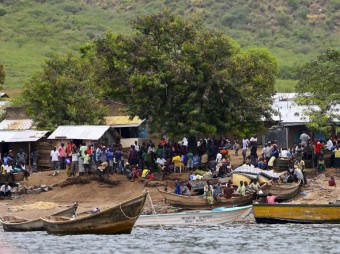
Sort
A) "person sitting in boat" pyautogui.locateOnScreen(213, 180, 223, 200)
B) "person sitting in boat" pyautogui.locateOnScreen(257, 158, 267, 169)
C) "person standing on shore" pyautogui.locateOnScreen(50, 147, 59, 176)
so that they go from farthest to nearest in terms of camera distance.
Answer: "person standing on shore" pyautogui.locateOnScreen(50, 147, 59, 176)
"person sitting in boat" pyautogui.locateOnScreen(257, 158, 267, 169)
"person sitting in boat" pyautogui.locateOnScreen(213, 180, 223, 200)

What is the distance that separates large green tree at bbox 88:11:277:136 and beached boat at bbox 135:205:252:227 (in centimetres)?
975

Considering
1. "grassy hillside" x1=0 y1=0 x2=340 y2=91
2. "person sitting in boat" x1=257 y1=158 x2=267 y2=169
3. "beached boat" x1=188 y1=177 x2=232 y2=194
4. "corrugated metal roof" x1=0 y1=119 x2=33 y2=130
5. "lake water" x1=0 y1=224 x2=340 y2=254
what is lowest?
"lake water" x1=0 y1=224 x2=340 y2=254

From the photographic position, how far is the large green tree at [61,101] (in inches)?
2418

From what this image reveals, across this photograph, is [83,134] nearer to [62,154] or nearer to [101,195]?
[62,154]

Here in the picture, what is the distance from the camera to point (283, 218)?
41.8 meters

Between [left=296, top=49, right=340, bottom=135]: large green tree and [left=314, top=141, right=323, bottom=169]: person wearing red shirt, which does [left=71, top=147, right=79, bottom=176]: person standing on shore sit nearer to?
[left=296, top=49, right=340, bottom=135]: large green tree

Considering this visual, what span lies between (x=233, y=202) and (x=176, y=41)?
12.3m

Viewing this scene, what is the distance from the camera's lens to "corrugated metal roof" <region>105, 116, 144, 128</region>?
6450 cm

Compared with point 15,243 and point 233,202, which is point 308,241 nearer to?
point 233,202

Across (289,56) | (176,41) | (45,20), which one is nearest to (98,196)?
(176,41)

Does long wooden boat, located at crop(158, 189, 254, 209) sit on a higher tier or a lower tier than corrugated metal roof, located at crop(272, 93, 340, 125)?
lower

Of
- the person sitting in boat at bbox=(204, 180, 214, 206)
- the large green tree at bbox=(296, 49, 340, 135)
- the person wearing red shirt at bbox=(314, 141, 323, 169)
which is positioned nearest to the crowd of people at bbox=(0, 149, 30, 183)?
the person sitting in boat at bbox=(204, 180, 214, 206)

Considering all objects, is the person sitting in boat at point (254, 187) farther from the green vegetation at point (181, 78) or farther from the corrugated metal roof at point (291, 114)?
the corrugated metal roof at point (291, 114)

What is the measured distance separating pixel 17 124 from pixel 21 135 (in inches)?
136
